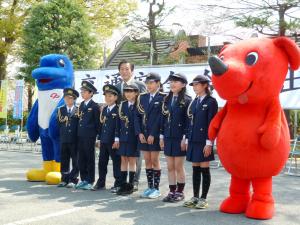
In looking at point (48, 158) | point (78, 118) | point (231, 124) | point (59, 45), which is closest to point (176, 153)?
point (231, 124)

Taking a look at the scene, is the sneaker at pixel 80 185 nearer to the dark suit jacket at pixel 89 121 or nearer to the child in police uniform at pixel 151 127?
the dark suit jacket at pixel 89 121

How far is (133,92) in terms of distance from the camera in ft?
19.8

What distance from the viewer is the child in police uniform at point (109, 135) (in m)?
6.23

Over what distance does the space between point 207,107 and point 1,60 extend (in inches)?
719

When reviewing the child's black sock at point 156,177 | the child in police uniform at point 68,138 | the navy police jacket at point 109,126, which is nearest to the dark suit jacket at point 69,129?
the child in police uniform at point 68,138

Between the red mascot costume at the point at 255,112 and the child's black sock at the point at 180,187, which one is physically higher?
the red mascot costume at the point at 255,112

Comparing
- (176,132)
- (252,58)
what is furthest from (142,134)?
(252,58)

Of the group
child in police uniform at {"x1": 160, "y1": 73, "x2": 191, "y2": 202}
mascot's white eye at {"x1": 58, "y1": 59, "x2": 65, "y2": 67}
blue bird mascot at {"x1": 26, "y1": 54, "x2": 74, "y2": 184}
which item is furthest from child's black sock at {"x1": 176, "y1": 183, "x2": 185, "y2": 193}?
mascot's white eye at {"x1": 58, "y1": 59, "x2": 65, "y2": 67}

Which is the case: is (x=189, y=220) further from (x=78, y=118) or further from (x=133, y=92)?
(x=78, y=118)

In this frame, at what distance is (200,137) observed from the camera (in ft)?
16.7

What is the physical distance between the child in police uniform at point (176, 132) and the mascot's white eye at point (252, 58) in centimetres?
115

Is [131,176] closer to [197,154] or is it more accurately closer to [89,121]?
[89,121]

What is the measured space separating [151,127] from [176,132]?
18.1 inches

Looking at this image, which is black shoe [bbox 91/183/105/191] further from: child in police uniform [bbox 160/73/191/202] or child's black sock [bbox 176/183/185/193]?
child's black sock [bbox 176/183/185/193]
